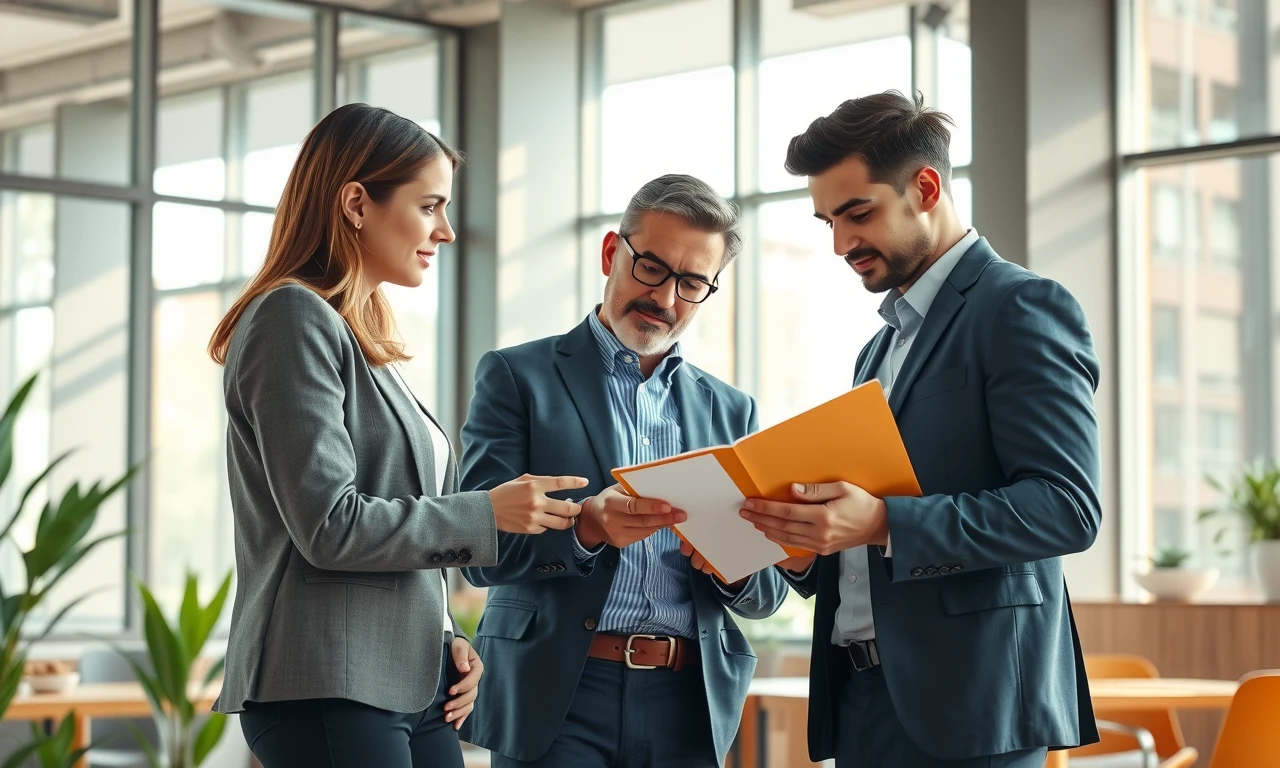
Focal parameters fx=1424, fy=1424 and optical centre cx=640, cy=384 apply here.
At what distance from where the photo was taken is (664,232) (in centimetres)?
247

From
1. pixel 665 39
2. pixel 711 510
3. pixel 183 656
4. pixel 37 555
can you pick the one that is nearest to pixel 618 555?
pixel 711 510

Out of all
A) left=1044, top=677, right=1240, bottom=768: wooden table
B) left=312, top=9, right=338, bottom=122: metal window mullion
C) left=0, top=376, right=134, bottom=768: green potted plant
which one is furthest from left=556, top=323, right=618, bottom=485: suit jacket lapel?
left=312, top=9, right=338, bottom=122: metal window mullion

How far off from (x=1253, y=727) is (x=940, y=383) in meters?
1.84

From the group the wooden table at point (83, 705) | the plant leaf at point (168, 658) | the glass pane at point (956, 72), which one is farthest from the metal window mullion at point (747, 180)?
the plant leaf at point (168, 658)

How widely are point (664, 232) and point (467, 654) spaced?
81 cm

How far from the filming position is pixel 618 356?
8.27 ft

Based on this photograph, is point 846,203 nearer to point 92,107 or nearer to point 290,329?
point 290,329

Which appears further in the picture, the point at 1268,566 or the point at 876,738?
the point at 1268,566

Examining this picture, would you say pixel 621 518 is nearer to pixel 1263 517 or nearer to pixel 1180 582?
pixel 1180 582

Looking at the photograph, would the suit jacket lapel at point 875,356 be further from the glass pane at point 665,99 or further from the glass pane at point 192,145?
the glass pane at point 192,145

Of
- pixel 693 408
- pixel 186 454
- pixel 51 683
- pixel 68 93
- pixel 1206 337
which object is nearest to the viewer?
pixel 693 408

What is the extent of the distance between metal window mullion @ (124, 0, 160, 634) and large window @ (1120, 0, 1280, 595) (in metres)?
4.78

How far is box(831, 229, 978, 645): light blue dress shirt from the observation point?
2141mm

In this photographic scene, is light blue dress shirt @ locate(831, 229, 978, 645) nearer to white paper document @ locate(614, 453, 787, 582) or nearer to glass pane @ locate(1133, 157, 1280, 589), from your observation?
white paper document @ locate(614, 453, 787, 582)
